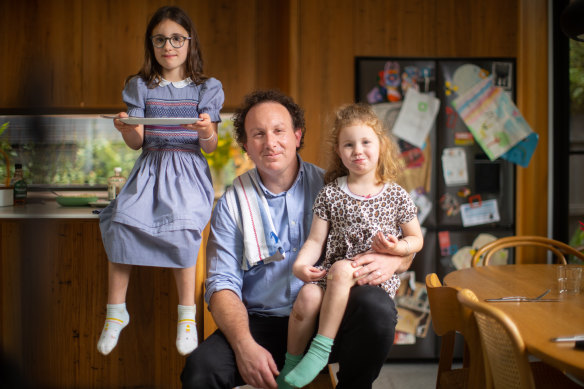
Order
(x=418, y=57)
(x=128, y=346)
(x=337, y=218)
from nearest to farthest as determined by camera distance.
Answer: (x=337, y=218)
(x=128, y=346)
(x=418, y=57)

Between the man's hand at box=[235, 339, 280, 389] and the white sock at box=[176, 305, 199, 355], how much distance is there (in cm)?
28

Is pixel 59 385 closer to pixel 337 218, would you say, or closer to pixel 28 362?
pixel 28 362

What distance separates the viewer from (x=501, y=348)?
1.21 m

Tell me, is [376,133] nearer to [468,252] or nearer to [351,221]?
[351,221]

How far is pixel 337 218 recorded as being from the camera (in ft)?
5.58

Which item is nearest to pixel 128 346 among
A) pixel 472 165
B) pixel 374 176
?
pixel 374 176

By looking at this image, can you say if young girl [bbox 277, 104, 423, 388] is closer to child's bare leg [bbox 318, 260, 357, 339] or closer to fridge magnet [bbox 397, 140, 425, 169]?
child's bare leg [bbox 318, 260, 357, 339]

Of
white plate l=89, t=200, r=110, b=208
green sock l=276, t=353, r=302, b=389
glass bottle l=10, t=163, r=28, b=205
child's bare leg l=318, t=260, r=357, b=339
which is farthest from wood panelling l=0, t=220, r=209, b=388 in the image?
child's bare leg l=318, t=260, r=357, b=339

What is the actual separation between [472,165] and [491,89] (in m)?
0.50

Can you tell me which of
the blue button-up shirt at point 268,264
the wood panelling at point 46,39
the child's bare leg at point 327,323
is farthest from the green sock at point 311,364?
the wood panelling at point 46,39

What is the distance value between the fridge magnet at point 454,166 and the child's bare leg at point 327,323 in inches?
72.7

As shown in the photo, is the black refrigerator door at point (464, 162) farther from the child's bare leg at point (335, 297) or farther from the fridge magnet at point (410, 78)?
the child's bare leg at point (335, 297)

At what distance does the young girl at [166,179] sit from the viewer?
6.03 ft

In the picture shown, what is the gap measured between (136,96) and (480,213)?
7.53ft
